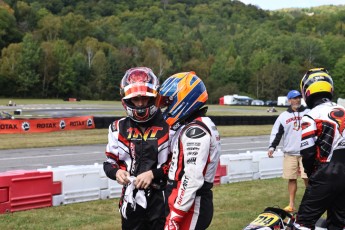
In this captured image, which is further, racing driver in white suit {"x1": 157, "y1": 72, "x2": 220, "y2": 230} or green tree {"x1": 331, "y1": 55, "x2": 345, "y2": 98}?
green tree {"x1": 331, "y1": 55, "x2": 345, "y2": 98}

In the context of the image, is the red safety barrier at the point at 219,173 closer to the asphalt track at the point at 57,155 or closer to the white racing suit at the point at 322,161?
the white racing suit at the point at 322,161

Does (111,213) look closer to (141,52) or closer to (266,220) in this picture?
(266,220)

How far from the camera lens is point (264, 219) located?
407cm

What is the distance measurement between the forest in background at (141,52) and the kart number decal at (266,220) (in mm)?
78669

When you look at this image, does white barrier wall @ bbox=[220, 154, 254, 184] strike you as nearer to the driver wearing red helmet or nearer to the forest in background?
the driver wearing red helmet

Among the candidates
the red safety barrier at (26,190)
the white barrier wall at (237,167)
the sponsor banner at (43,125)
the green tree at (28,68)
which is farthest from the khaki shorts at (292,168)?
the green tree at (28,68)

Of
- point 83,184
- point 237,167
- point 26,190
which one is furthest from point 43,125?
point 26,190

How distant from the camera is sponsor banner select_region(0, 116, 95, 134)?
24.4 metres

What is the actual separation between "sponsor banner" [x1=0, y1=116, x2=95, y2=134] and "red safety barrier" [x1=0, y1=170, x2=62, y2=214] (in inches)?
692

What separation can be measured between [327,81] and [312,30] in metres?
153

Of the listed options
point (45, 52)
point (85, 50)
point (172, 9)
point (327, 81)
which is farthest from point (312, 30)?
point (327, 81)

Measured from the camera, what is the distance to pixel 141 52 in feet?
359

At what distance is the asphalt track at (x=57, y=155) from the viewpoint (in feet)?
49.0

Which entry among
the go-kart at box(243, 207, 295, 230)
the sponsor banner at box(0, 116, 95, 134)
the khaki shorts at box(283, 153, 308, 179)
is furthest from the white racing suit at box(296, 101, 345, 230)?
the sponsor banner at box(0, 116, 95, 134)
